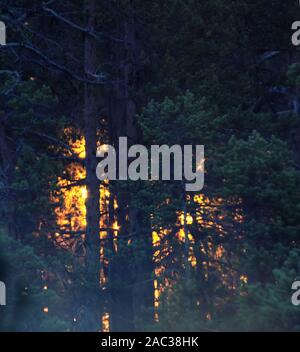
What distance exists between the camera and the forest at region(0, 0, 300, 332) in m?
19.9

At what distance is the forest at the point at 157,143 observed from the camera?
1994 cm

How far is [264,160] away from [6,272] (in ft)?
19.1

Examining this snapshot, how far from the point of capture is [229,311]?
64.3 ft

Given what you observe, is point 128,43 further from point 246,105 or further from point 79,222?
point 79,222

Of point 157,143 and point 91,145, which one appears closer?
point 157,143

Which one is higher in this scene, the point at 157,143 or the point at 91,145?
the point at 91,145

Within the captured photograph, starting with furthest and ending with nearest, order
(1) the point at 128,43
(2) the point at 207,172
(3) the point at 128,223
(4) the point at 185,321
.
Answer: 1. (3) the point at 128,223
2. (1) the point at 128,43
3. (2) the point at 207,172
4. (4) the point at 185,321

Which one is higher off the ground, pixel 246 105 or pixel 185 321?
pixel 246 105

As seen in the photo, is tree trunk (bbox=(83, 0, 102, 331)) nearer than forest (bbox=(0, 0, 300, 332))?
No

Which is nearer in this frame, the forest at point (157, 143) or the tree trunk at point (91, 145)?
the forest at point (157, 143)

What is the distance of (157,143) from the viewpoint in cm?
2288

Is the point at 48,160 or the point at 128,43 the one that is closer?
the point at 48,160

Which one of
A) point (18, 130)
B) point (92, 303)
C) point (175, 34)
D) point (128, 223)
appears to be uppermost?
point (175, 34)

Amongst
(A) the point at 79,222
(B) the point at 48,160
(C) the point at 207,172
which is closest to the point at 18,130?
(B) the point at 48,160
